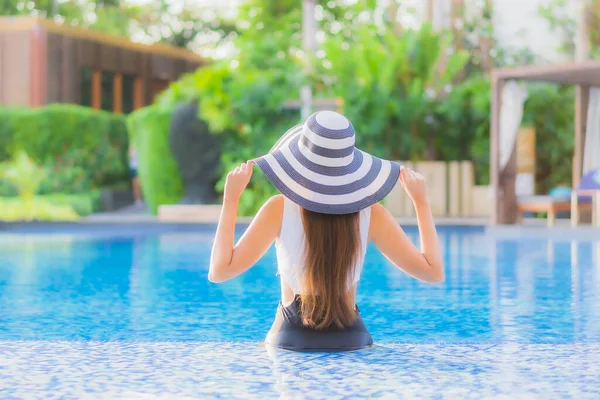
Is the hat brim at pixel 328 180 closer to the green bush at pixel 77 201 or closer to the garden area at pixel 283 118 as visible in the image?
the garden area at pixel 283 118

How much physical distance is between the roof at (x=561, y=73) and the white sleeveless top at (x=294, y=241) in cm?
1192

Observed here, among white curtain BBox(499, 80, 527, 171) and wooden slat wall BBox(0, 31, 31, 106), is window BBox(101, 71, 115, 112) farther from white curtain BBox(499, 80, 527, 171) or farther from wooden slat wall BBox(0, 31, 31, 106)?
white curtain BBox(499, 80, 527, 171)

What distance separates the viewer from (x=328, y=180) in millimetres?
4160

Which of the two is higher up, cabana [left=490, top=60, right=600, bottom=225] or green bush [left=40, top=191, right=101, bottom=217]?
cabana [left=490, top=60, right=600, bottom=225]

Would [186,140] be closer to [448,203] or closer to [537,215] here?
[448,203]

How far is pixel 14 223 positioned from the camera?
19406 mm

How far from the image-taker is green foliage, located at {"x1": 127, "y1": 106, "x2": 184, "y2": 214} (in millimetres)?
22438

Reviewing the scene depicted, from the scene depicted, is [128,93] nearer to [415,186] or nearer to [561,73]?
[561,73]

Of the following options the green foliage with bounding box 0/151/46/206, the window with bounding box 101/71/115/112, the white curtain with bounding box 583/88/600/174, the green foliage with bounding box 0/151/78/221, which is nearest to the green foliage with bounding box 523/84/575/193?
the white curtain with bounding box 583/88/600/174

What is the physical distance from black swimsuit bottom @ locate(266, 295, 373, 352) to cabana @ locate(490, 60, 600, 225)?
12691 millimetres

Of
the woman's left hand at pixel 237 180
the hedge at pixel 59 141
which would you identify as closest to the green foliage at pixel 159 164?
the hedge at pixel 59 141

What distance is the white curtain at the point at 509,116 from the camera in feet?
57.4

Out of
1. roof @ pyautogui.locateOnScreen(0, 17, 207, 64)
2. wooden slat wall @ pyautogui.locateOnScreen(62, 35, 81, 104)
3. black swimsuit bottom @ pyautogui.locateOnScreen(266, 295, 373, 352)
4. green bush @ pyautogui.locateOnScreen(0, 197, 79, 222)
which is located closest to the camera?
black swimsuit bottom @ pyautogui.locateOnScreen(266, 295, 373, 352)

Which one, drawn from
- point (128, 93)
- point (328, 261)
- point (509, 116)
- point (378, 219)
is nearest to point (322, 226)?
point (328, 261)
